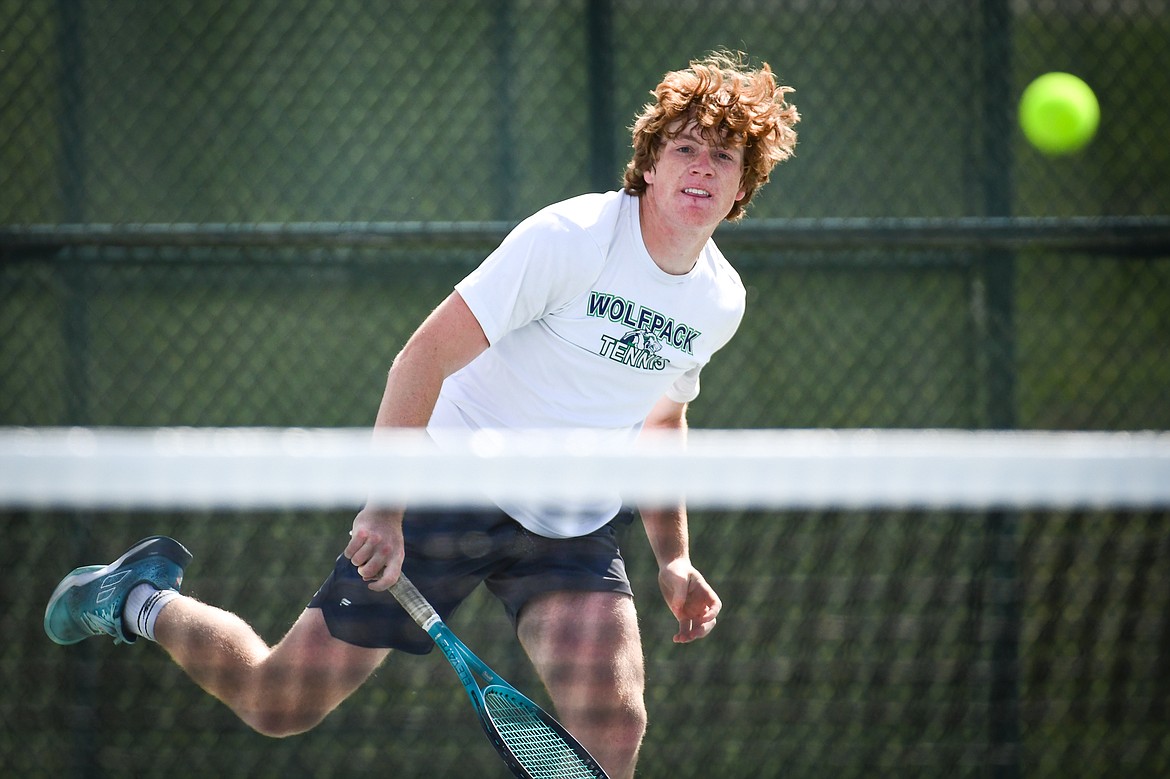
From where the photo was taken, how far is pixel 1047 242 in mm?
2961

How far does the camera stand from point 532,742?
1.96 meters

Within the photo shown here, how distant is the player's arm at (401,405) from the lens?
1.79 meters

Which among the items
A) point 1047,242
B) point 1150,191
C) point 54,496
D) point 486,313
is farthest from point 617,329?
point 1150,191

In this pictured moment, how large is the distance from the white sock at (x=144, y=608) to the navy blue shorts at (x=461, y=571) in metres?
0.25

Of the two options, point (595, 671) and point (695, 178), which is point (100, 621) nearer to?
point (595, 671)

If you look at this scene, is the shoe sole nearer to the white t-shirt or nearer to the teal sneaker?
the teal sneaker

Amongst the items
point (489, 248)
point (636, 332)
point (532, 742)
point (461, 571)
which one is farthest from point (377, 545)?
point (489, 248)

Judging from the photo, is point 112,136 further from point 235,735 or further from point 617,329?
point 617,329

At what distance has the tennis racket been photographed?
1.90 meters

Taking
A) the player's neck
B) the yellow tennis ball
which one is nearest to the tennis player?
the player's neck

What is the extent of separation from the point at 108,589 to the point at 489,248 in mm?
1166

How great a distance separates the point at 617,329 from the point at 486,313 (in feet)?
0.83

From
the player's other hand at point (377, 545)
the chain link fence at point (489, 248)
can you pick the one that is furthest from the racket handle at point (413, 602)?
the chain link fence at point (489, 248)

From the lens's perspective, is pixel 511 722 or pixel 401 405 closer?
pixel 401 405
